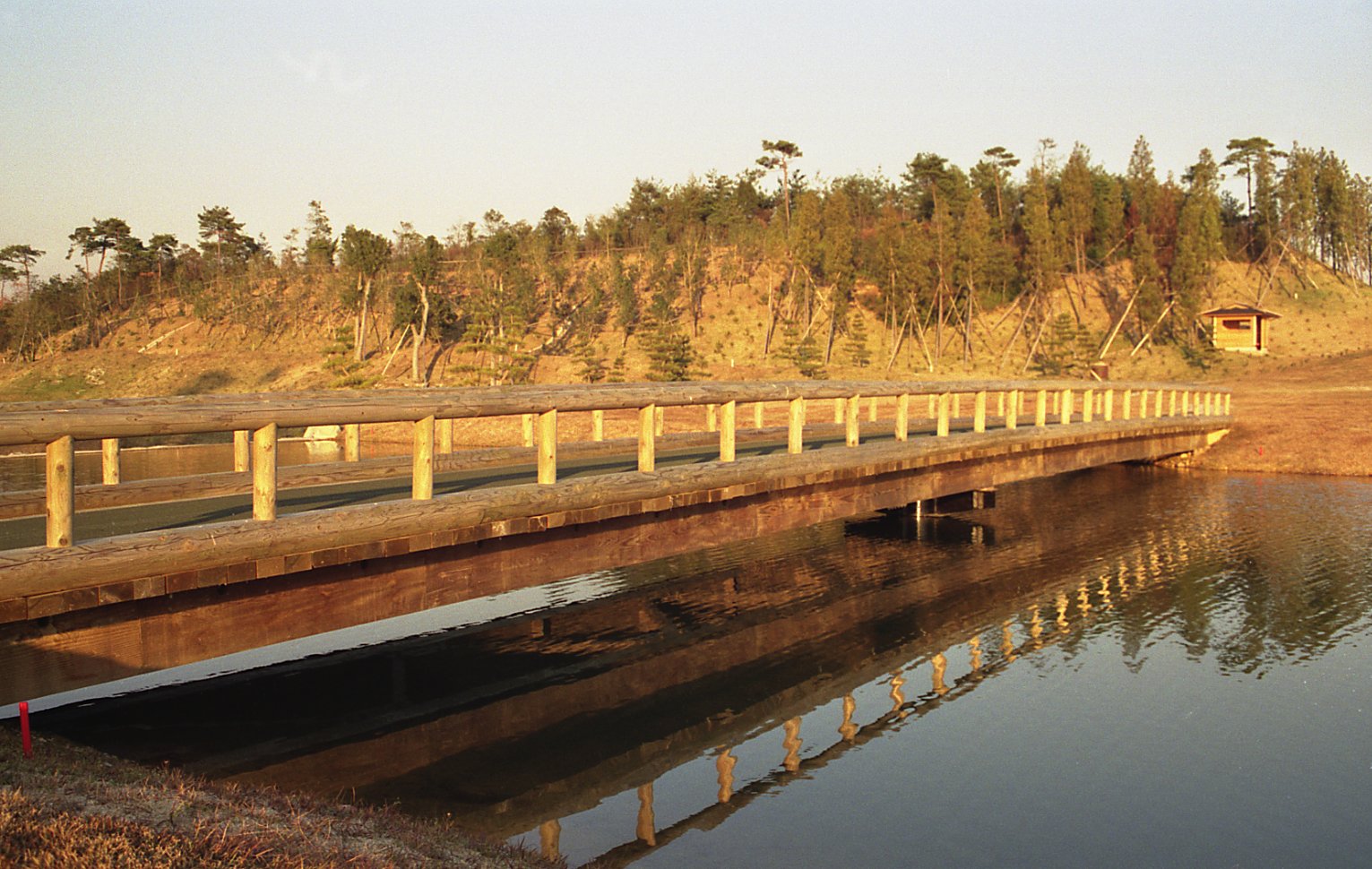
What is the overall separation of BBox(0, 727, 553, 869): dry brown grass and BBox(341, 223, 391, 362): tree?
58031 mm

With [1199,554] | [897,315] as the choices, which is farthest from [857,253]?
[1199,554]

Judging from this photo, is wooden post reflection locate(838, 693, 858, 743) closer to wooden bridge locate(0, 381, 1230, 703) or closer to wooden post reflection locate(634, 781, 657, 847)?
wooden post reflection locate(634, 781, 657, 847)

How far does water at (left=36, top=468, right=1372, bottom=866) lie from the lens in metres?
7.70

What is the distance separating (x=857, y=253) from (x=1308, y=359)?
90.8 ft

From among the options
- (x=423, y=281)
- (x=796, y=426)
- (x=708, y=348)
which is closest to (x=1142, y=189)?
(x=708, y=348)

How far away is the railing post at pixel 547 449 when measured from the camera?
9820 mm

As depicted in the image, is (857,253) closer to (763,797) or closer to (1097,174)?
(1097,174)

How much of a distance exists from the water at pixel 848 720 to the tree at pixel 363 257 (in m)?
51.3

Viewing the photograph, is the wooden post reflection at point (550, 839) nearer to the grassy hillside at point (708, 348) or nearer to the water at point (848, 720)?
the water at point (848, 720)

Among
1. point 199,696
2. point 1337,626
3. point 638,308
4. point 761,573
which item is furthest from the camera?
point 638,308

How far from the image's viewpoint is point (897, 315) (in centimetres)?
6856

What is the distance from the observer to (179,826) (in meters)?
5.20

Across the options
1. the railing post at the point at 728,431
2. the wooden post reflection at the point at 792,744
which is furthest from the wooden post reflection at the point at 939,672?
the railing post at the point at 728,431

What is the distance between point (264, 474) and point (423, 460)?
136 centimetres
